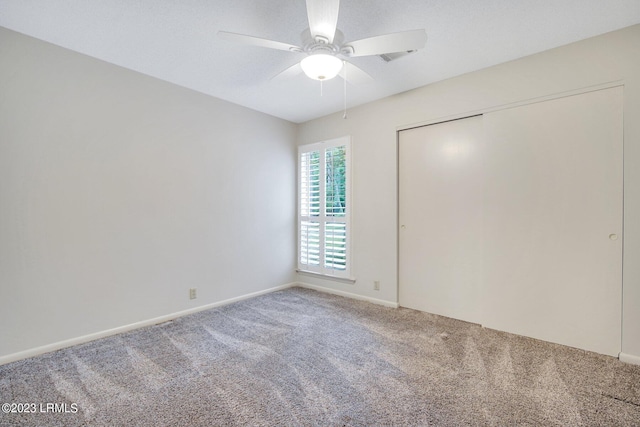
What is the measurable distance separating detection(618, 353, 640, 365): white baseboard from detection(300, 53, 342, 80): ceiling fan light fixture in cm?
305

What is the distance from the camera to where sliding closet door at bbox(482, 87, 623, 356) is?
7.43 ft

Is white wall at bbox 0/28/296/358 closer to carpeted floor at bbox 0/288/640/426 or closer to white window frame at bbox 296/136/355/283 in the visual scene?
carpeted floor at bbox 0/288/640/426

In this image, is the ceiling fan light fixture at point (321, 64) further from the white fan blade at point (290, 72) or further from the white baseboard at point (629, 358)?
the white baseboard at point (629, 358)

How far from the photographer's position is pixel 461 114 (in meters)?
2.98

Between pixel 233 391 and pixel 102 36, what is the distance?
2.88 meters

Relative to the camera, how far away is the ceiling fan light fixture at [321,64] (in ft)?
6.30

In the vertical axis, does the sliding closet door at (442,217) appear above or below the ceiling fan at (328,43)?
below

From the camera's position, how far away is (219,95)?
345 cm

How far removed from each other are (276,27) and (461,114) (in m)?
2.02

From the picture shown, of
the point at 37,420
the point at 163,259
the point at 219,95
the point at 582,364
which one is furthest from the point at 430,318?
the point at 219,95

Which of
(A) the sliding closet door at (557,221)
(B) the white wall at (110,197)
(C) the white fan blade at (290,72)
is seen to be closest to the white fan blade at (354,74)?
(C) the white fan blade at (290,72)

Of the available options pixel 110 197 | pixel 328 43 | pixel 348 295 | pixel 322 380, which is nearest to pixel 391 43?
pixel 328 43

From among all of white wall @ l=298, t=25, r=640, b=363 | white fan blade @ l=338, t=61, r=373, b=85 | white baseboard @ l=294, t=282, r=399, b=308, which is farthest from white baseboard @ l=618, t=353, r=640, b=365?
white fan blade @ l=338, t=61, r=373, b=85

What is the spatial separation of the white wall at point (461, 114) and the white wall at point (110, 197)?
1427mm
